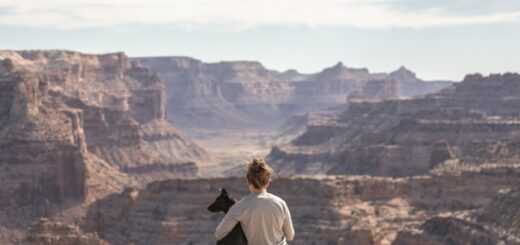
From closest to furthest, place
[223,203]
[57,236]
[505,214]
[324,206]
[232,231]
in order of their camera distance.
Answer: [232,231]
[223,203]
[57,236]
[505,214]
[324,206]

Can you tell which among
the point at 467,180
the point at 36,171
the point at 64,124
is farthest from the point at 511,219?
the point at 64,124

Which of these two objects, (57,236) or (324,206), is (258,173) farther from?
(324,206)

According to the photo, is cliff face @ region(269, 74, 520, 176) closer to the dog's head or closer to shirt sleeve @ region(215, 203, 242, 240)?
the dog's head

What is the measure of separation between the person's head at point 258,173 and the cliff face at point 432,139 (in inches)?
4041

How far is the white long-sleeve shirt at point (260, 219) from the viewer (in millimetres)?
18953

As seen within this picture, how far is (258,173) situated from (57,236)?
204 feet

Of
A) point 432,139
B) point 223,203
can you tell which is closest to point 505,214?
point 223,203

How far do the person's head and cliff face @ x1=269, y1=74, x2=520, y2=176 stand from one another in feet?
337

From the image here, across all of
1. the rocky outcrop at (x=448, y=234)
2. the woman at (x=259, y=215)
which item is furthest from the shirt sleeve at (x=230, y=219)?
the rocky outcrop at (x=448, y=234)

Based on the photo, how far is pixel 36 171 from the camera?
135000mm

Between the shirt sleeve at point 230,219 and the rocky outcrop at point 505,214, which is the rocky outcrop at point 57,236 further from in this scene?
the shirt sleeve at point 230,219

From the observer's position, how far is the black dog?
1902 centimetres

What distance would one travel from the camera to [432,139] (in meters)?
161

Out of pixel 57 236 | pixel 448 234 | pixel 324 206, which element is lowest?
pixel 57 236
